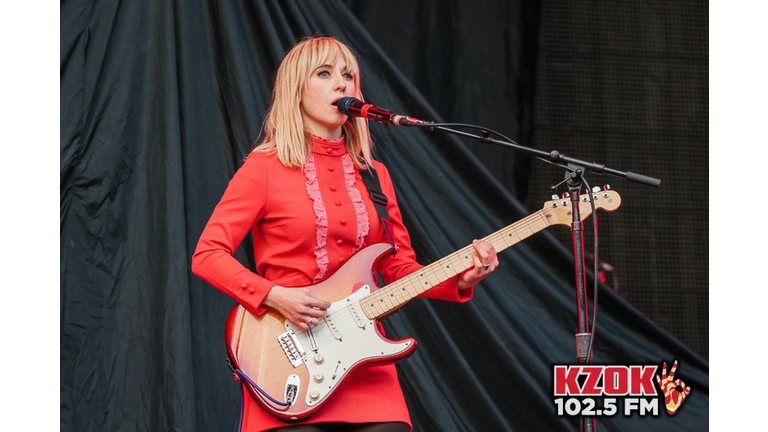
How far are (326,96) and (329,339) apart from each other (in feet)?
2.31

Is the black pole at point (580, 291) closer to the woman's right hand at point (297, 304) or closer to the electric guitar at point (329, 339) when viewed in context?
the electric guitar at point (329, 339)

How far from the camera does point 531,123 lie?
320cm

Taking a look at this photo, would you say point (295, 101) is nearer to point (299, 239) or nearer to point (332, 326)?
point (299, 239)

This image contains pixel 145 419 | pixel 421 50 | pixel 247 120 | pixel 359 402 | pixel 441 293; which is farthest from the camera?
pixel 421 50

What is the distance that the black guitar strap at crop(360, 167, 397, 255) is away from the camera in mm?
2049

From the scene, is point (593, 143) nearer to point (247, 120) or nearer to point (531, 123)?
point (531, 123)

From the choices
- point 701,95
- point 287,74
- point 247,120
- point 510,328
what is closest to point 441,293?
point 287,74

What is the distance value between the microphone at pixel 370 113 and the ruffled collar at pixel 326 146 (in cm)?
12

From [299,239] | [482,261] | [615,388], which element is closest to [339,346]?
[299,239]

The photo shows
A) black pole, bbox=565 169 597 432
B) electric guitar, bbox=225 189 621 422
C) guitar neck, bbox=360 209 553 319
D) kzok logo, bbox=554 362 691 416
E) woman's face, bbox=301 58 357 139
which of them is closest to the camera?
black pole, bbox=565 169 597 432

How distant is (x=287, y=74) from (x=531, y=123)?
148 cm

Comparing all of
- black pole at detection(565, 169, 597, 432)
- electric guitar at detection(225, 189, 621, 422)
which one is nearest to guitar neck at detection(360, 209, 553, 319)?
electric guitar at detection(225, 189, 621, 422)

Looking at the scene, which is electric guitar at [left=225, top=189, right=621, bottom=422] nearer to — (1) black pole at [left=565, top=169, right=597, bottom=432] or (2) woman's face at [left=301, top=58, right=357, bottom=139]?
(1) black pole at [left=565, top=169, right=597, bottom=432]

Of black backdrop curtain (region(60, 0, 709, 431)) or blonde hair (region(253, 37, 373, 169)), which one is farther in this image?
black backdrop curtain (region(60, 0, 709, 431))
